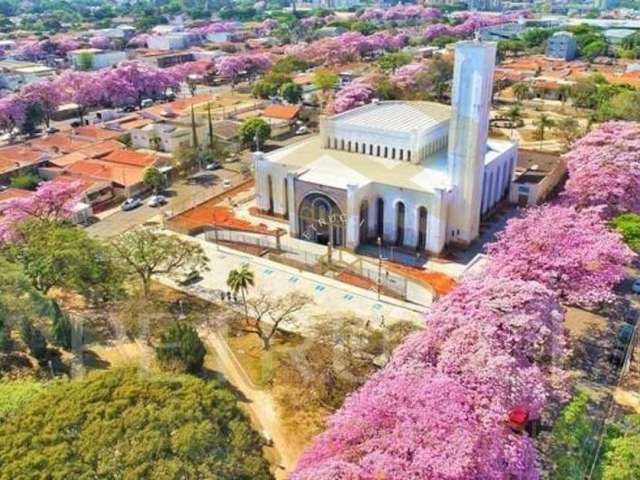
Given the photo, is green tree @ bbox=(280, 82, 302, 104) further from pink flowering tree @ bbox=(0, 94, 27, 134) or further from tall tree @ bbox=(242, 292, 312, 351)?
tall tree @ bbox=(242, 292, 312, 351)

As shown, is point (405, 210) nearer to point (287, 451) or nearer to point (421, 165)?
point (421, 165)

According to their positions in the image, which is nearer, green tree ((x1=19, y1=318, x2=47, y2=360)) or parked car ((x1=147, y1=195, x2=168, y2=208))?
green tree ((x1=19, y1=318, x2=47, y2=360))

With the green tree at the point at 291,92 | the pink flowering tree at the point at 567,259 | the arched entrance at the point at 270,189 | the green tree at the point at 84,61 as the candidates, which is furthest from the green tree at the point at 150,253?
the green tree at the point at 84,61

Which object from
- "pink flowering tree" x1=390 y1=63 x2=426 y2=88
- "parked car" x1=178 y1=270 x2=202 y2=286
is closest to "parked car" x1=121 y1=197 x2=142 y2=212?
"parked car" x1=178 y1=270 x2=202 y2=286

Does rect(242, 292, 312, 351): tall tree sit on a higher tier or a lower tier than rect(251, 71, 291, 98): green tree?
lower

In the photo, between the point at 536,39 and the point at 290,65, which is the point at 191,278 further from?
the point at 536,39

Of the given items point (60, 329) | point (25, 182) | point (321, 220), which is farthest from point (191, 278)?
point (25, 182)

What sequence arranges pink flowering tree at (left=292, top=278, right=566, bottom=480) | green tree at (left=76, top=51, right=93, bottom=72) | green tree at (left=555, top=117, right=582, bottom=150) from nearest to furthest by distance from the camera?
pink flowering tree at (left=292, top=278, right=566, bottom=480) → green tree at (left=555, top=117, right=582, bottom=150) → green tree at (left=76, top=51, right=93, bottom=72)
